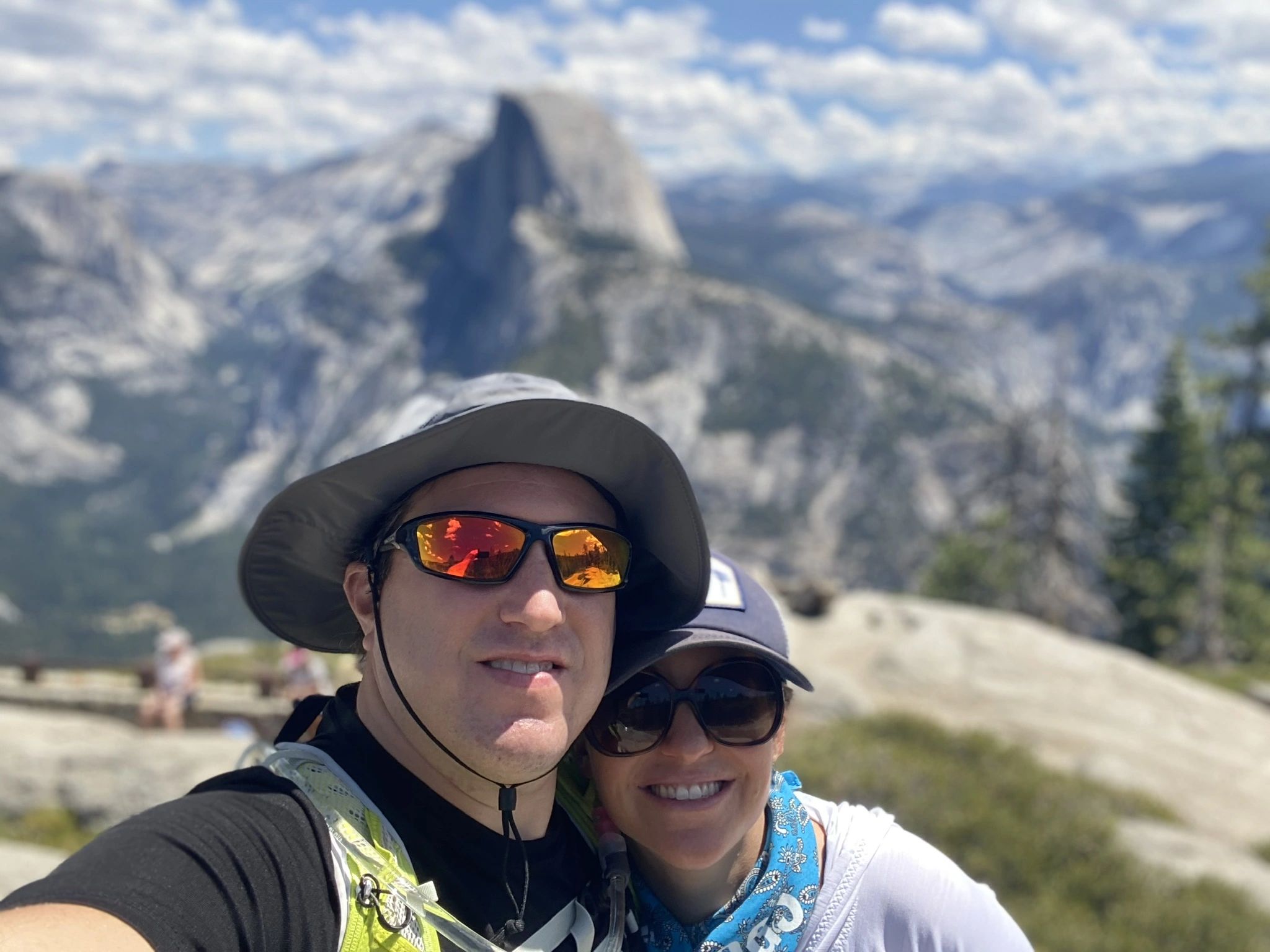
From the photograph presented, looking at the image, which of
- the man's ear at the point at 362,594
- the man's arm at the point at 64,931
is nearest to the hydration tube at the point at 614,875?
the man's ear at the point at 362,594

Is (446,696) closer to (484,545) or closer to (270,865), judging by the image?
(484,545)

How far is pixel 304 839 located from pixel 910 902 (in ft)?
5.53

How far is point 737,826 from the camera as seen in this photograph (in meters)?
3.09

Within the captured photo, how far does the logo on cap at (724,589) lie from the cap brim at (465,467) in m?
0.17

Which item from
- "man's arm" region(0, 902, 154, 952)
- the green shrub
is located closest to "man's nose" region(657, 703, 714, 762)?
"man's arm" region(0, 902, 154, 952)

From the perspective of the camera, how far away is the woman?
2.88m

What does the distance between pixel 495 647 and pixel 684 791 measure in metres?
0.92

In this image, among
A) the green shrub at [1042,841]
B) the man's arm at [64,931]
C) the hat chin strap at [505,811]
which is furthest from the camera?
the green shrub at [1042,841]

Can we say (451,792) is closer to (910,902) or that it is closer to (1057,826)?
(910,902)

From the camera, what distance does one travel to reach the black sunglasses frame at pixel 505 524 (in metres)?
2.66

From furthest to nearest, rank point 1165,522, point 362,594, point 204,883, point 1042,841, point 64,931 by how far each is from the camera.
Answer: point 1165,522
point 1042,841
point 362,594
point 204,883
point 64,931

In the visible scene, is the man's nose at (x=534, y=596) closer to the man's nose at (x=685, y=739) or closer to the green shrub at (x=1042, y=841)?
the man's nose at (x=685, y=739)

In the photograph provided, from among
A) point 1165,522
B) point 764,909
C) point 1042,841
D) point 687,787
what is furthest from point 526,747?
point 1165,522

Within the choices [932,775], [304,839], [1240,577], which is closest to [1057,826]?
[932,775]
